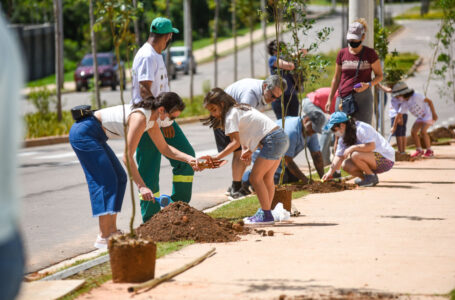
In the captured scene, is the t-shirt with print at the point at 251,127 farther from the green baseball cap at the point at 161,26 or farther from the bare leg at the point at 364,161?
the bare leg at the point at 364,161

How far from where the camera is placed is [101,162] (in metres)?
7.50

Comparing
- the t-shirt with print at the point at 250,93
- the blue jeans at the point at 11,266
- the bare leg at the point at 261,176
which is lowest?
the bare leg at the point at 261,176

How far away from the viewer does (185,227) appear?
25.7 ft

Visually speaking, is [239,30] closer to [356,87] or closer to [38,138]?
[38,138]

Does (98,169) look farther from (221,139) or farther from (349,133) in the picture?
(349,133)

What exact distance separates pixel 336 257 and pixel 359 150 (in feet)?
15.0

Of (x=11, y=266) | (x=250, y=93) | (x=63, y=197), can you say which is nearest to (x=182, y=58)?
(x=63, y=197)

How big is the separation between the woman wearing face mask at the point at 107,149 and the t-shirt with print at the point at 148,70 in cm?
84

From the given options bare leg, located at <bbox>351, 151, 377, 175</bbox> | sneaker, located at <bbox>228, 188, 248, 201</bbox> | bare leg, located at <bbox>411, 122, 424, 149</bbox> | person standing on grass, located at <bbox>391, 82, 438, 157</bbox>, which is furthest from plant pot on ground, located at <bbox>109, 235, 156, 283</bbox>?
bare leg, located at <bbox>411, 122, 424, 149</bbox>

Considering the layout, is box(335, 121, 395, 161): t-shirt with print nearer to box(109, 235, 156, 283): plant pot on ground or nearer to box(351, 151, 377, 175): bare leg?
box(351, 151, 377, 175): bare leg

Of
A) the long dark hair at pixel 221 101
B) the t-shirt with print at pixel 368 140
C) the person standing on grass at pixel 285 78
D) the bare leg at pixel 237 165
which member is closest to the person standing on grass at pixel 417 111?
the person standing on grass at pixel 285 78

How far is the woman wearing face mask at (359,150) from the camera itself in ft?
36.4

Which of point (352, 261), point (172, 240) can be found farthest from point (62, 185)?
point (352, 261)

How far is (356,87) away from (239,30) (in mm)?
71822
